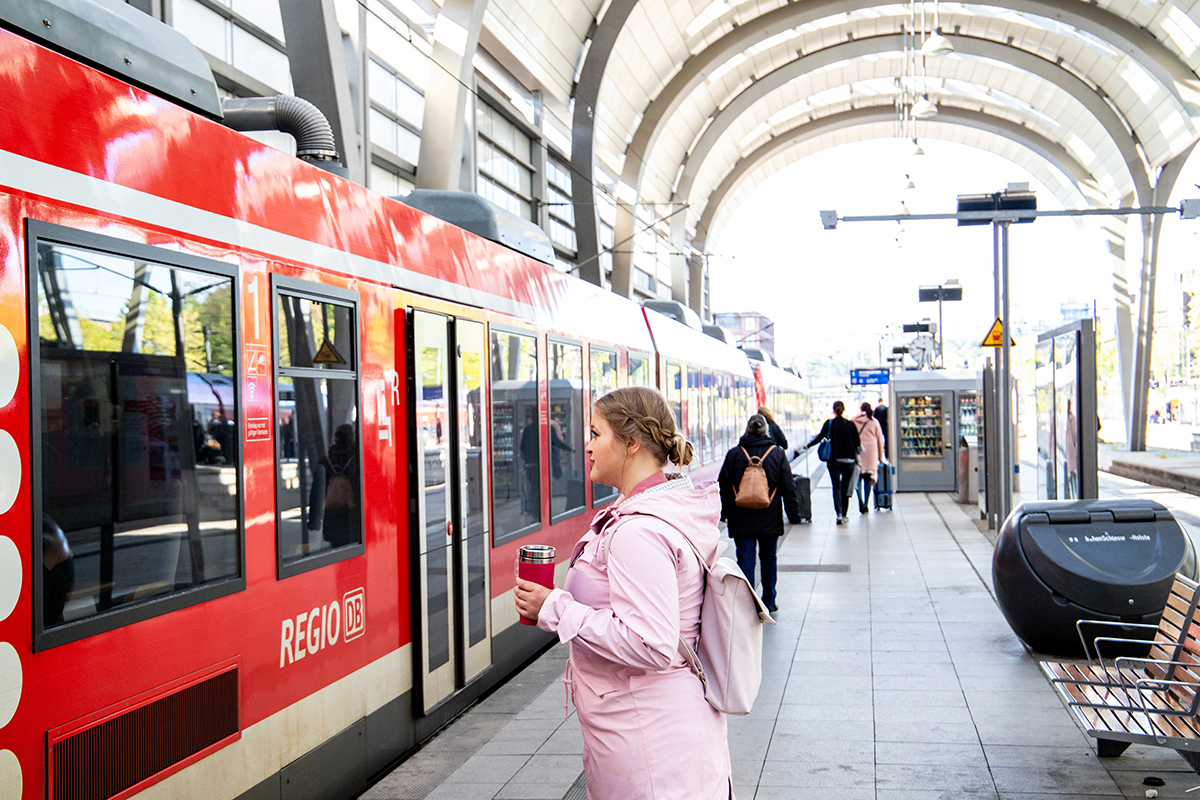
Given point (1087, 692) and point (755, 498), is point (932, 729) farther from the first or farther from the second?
point (755, 498)

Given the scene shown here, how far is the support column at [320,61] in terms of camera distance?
13875 millimetres

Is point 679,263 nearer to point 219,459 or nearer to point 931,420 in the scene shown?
point 931,420

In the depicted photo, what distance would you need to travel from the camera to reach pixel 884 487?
19266 mm

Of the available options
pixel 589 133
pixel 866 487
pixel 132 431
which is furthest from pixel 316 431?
pixel 589 133

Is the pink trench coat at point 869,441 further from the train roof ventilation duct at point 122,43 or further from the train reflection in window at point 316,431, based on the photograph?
the train roof ventilation duct at point 122,43

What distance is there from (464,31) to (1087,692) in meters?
15.9

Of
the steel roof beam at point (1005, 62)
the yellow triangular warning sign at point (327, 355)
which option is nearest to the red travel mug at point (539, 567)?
the yellow triangular warning sign at point (327, 355)

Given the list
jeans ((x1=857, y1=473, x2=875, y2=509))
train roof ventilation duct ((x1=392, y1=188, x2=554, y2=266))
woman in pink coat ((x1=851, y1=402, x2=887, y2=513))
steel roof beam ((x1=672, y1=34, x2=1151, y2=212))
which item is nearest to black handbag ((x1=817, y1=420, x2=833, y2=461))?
woman in pink coat ((x1=851, y1=402, x2=887, y2=513))

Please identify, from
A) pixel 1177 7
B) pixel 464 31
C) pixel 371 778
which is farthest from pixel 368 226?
pixel 1177 7

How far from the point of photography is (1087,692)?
5273 mm

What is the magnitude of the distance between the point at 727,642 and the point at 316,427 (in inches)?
107

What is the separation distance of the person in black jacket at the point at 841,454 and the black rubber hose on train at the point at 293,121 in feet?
38.0

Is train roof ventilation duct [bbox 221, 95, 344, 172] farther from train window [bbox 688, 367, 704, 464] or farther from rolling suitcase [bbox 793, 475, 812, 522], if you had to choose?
rolling suitcase [bbox 793, 475, 812, 522]

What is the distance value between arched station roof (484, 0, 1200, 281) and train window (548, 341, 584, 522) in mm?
15138
